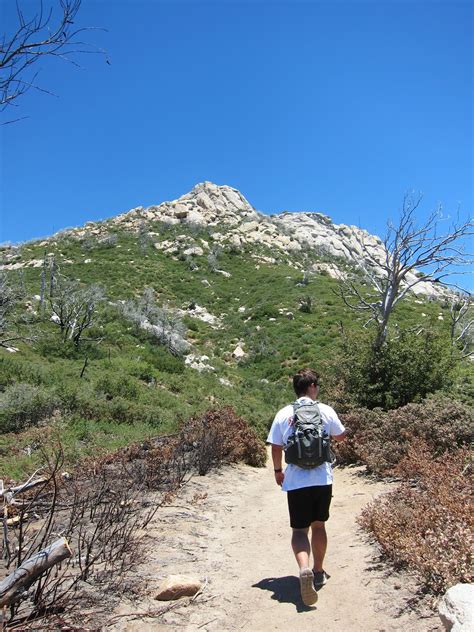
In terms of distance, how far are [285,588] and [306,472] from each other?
1.12 m

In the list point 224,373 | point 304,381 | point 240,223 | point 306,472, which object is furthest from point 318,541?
point 240,223

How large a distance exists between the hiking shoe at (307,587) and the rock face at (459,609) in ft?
3.38

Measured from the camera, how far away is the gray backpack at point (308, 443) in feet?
13.0

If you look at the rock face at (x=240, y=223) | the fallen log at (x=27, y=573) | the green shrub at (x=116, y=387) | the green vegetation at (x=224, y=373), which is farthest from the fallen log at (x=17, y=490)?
the rock face at (x=240, y=223)

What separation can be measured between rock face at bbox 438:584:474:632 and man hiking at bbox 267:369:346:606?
119 cm

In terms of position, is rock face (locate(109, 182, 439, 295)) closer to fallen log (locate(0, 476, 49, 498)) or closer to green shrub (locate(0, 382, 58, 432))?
green shrub (locate(0, 382, 58, 432))

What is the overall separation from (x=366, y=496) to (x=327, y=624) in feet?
11.3

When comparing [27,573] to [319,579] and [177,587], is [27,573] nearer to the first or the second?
[177,587]

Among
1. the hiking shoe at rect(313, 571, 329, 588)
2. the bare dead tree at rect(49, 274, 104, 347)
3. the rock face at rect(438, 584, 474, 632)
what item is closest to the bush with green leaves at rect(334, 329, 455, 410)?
the hiking shoe at rect(313, 571, 329, 588)

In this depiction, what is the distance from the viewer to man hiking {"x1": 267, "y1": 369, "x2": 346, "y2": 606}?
3.96 metres

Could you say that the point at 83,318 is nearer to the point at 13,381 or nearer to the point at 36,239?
the point at 13,381

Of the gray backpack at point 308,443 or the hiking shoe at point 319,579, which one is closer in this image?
the gray backpack at point 308,443

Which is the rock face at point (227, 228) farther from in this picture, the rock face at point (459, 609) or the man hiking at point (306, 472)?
the rock face at point (459, 609)

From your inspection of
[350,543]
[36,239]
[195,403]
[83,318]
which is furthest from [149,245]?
[350,543]
